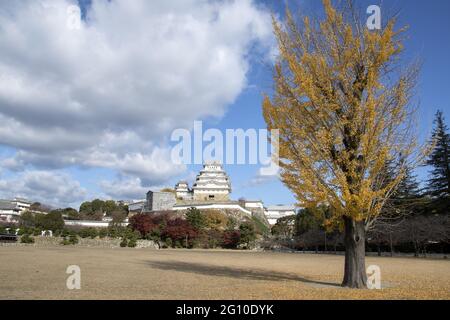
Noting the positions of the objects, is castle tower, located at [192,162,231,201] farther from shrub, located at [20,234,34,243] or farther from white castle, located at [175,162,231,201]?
shrub, located at [20,234,34,243]

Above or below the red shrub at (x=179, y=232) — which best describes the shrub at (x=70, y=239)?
below

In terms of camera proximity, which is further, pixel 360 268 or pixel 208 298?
pixel 360 268

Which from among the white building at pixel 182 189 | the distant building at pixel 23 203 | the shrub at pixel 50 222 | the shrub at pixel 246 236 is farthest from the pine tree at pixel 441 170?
the distant building at pixel 23 203

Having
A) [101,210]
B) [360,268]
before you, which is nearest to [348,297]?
[360,268]

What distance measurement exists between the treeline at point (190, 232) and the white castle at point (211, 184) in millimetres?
28965

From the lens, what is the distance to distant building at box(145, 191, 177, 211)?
7144 centimetres

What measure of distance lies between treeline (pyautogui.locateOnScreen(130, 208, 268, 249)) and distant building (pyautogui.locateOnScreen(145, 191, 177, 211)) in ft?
52.3

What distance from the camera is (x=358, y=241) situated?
1126 cm

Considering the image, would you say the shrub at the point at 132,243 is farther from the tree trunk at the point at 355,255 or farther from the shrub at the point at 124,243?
the tree trunk at the point at 355,255

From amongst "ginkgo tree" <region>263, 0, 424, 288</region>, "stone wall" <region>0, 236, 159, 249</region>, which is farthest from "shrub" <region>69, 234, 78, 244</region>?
"ginkgo tree" <region>263, 0, 424, 288</region>

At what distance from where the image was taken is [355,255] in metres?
11.1

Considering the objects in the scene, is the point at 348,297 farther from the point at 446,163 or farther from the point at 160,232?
the point at 160,232

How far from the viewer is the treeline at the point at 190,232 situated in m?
49.1
